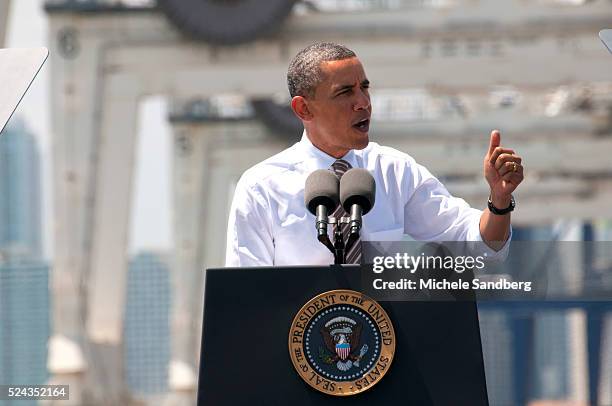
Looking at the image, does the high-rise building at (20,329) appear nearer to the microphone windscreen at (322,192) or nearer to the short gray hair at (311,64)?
Answer: the microphone windscreen at (322,192)

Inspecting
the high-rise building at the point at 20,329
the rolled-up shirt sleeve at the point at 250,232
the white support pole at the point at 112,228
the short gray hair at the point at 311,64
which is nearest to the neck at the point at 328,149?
the short gray hair at the point at 311,64

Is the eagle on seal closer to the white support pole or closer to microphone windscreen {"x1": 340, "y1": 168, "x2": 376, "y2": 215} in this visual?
microphone windscreen {"x1": 340, "y1": 168, "x2": 376, "y2": 215}

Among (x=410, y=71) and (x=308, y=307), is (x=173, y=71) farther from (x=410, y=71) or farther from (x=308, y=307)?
(x=308, y=307)

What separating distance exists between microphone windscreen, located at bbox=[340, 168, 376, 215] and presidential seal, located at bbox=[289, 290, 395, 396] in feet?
0.86

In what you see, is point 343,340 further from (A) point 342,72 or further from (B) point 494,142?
(A) point 342,72

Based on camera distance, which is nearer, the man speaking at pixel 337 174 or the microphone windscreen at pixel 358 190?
the microphone windscreen at pixel 358 190

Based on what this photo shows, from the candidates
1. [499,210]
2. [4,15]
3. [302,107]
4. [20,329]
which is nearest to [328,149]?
[302,107]

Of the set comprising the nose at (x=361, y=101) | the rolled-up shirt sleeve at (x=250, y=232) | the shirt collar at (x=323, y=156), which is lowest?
the rolled-up shirt sleeve at (x=250, y=232)

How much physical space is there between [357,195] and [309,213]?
386 mm

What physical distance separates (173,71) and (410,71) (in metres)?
3.51

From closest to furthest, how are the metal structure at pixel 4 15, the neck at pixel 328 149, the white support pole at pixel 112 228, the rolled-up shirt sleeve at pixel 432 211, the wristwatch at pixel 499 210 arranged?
the wristwatch at pixel 499 210, the rolled-up shirt sleeve at pixel 432 211, the neck at pixel 328 149, the metal structure at pixel 4 15, the white support pole at pixel 112 228

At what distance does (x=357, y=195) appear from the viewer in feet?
13.6

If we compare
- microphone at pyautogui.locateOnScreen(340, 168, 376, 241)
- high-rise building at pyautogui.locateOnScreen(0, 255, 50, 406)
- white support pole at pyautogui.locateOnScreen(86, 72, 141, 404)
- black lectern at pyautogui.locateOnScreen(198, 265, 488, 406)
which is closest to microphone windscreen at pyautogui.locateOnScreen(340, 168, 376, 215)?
microphone at pyautogui.locateOnScreen(340, 168, 376, 241)

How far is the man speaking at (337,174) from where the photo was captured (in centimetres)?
452
